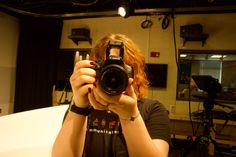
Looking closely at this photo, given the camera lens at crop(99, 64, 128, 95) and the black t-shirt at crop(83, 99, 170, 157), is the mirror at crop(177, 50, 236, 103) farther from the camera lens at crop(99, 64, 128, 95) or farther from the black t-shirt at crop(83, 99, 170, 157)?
the camera lens at crop(99, 64, 128, 95)

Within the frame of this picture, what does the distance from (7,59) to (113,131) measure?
13.8 feet

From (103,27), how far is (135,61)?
3413 millimetres

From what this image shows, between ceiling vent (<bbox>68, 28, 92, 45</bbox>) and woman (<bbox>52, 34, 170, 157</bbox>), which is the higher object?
ceiling vent (<bbox>68, 28, 92, 45</bbox>)

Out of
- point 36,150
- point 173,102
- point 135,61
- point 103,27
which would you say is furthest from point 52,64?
point 135,61

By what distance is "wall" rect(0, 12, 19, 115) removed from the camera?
14.3ft

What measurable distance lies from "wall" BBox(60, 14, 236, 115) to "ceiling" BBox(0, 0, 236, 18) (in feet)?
0.49

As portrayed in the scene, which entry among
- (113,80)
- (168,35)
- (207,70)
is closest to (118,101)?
(113,80)

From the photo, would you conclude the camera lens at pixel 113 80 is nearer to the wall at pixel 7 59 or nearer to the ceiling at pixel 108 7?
the ceiling at pixel 108 7

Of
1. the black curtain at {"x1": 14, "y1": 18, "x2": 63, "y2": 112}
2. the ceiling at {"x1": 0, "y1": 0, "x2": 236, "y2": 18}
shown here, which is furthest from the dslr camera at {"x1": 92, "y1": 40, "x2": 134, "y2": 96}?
the black curtain at {"x1": 14, "y1": 18, "x2": 63, "y2": 112}

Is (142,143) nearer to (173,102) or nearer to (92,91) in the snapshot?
(92,91)

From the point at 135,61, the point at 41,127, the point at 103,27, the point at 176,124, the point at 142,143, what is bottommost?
the point at 176,124

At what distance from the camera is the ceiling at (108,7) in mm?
3529

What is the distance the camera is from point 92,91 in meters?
0.70

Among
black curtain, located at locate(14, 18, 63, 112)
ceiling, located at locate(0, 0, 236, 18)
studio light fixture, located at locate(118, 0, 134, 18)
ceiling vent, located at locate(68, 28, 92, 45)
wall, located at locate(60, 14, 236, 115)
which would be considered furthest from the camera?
black curtain, located at locate(14, 18, 63, 112)
